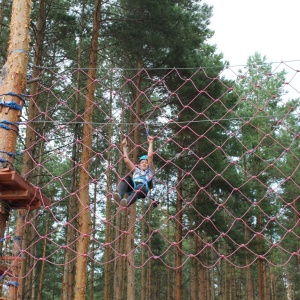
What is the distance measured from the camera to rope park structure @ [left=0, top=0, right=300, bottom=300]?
3188 millimetres

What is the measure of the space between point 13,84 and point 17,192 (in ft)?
2.48

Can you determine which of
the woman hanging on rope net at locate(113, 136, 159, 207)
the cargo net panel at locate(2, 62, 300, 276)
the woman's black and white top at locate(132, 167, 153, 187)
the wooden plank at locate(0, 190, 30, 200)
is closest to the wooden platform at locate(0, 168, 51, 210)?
the wooden plank at locate(0, 190, 30, 200)

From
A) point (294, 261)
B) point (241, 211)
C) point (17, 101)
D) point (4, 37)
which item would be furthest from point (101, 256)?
point (17, 101)

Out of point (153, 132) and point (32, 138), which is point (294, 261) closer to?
point (153, 132)

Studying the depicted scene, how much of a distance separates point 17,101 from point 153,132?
730 centimetres

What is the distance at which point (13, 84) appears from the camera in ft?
9.68

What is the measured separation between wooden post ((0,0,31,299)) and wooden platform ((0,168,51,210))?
0.13 m

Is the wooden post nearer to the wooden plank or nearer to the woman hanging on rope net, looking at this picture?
the wooden plank

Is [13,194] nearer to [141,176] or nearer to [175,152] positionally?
[141,176]

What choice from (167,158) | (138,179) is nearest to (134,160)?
(167,158)

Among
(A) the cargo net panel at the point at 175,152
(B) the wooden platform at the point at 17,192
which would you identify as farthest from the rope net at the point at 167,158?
(B) the wooden platform at the point at 17,192

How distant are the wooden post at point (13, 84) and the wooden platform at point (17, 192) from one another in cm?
13

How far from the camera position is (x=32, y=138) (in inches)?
243

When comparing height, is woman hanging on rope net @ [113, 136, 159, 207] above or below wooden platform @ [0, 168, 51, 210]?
above
